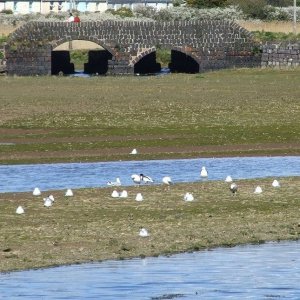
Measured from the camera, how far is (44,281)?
18531mm

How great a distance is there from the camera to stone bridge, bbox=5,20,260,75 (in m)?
76.1

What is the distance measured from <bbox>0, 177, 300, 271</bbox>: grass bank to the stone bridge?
48085 mm

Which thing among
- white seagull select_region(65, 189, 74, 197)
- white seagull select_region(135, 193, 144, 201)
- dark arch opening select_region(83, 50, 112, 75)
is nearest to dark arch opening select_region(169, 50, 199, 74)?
dark arch opening select_region(83, 50, 112, 75)

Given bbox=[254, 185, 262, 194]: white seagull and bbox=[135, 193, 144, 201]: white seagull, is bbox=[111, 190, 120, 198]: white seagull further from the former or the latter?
bbox=[254, 185, 262, 194]: white seagull

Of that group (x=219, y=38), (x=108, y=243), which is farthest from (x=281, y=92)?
(x=108, y=243)

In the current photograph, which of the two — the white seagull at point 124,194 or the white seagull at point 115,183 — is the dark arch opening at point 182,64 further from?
the white seagull at point 124,194

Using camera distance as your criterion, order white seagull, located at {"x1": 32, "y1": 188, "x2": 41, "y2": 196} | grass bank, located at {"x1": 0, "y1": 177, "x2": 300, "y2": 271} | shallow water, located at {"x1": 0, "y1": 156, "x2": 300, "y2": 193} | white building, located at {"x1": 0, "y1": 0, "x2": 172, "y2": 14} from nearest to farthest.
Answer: grass bank, located at {"x1": 0, "y1": 177, "x2": 300, "y2": 271} → white seagull, located at {"x1": 32, "y1": 188, "x2": 41, "y2": 196} → shallow water, located at {"x1": 0, "y1": 156, "x2": 300, "y2": 193} → white building, located at {"x1": 0, "y1": 0, "x2": 172, "y2": 14}

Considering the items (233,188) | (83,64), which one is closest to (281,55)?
(83,64)

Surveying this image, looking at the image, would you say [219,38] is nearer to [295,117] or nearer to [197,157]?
[295,117]

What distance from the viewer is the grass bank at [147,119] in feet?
123

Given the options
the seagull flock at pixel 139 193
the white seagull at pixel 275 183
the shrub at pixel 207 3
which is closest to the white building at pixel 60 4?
the shrub at pixel 207 3

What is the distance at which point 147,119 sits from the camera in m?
44.8

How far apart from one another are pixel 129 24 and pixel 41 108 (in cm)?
3164

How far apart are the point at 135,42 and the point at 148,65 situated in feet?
20.1
